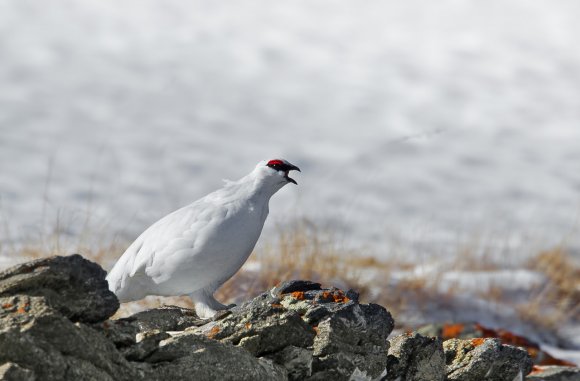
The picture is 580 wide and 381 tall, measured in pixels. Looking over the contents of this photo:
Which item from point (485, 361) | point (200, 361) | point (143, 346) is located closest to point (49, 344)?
point (143, 346)

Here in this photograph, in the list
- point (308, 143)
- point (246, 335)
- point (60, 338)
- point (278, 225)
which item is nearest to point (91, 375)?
point (60, 338)

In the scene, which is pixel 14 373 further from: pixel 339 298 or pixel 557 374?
pixel 557 374

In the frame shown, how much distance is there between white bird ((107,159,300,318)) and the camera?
12.9 feet

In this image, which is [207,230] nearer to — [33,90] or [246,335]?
[246,335]

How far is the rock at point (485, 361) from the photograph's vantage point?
→ 13.7 ft

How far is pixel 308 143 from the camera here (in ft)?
54.0

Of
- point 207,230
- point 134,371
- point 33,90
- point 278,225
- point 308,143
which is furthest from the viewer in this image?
point 33,90

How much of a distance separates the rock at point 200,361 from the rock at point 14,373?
1.73 feet

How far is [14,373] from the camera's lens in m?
2.74

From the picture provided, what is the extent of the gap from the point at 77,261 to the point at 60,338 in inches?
9.6

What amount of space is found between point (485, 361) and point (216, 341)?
4.33 feet

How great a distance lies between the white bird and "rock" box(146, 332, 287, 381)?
1.89ft

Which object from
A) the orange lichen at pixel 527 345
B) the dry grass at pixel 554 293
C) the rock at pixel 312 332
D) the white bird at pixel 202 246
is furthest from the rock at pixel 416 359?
the dry grass at pixel 554 293

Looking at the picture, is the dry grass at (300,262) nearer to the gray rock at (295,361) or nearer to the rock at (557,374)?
the rock at (557,374)
